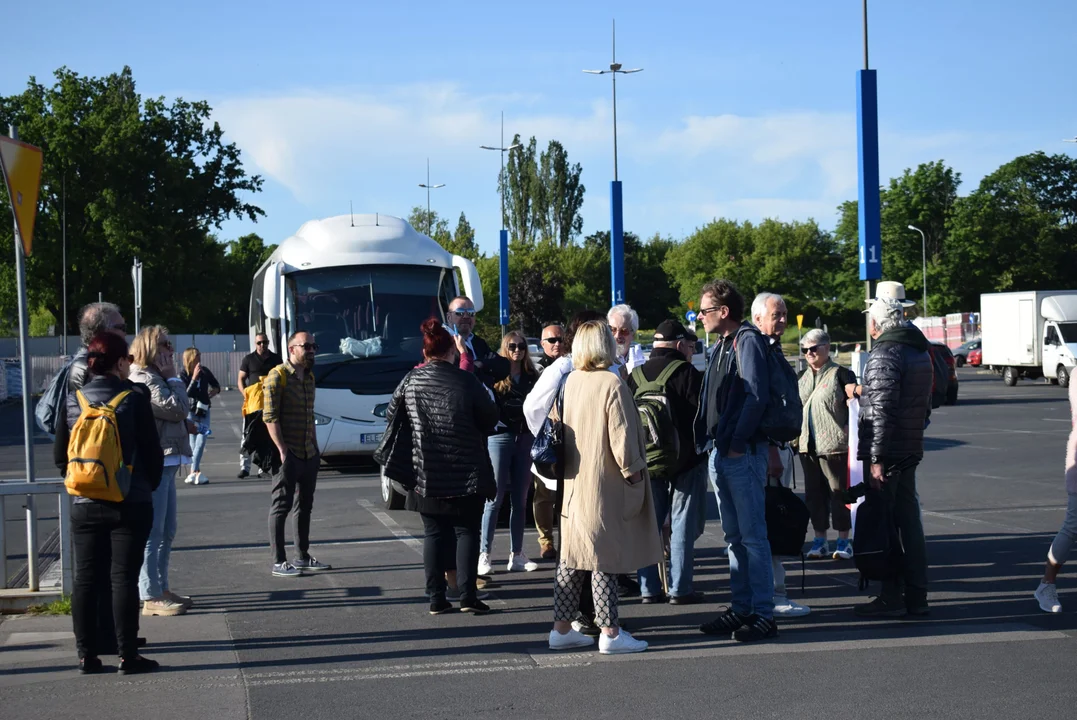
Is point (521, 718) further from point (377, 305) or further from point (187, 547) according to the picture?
point (377, 305)

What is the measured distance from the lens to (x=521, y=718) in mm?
5215

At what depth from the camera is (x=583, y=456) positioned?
630 centimetres

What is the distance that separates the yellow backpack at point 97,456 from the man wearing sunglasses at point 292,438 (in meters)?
2.52

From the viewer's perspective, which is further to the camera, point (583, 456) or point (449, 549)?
point (449, 549)

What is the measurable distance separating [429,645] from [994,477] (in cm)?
1002

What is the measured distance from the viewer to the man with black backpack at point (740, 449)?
6.45 meters

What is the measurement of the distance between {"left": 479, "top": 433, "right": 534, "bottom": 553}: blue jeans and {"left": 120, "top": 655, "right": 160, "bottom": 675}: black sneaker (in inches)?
117

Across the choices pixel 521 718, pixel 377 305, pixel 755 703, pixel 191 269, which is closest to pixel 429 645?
pixel 521 718

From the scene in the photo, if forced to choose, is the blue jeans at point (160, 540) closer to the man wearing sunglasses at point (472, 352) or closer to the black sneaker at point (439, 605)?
the black sneaker at point (439, 605)

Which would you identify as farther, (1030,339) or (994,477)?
(1030,339)

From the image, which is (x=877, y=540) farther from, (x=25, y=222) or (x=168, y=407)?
(x=25, y=222)

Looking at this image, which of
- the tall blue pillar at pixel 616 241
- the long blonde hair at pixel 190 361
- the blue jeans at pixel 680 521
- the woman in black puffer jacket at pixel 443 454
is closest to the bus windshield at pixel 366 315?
the long blonde hair at pixel 190 361

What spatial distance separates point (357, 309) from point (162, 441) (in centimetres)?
865

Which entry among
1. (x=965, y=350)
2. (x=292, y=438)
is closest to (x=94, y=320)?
(x=292, y=438)
